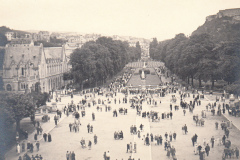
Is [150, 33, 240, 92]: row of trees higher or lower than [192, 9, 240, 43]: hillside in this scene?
lower

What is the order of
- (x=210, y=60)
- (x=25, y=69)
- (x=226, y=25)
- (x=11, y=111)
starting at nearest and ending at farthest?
(x=11, y=111)
(x=210, y=60)
(x=25, y=69)
(x=226, y=25)

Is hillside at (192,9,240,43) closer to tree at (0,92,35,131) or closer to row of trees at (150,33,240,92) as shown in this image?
row of trees at (150,33,240,92)

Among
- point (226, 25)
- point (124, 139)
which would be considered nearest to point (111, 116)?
point (124, 139)

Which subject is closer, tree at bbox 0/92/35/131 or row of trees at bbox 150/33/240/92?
tree at bbox 0/92/35/131

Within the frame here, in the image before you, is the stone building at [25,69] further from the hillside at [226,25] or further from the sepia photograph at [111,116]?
the hillside at [226,25]

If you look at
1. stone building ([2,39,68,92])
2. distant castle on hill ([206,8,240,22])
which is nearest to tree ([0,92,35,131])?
stone building ([2,39,68,92])

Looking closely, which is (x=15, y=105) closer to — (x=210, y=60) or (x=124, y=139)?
(x=124, y=139)

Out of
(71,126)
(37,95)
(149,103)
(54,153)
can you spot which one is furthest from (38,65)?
(54,153)

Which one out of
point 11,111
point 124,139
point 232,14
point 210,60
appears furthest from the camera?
point 232,14

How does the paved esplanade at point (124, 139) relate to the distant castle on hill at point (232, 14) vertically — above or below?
below

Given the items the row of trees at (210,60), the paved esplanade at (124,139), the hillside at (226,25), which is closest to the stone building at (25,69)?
the paved esplanade at (124,139)

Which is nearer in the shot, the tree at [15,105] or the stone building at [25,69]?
the tree at [15,105]
